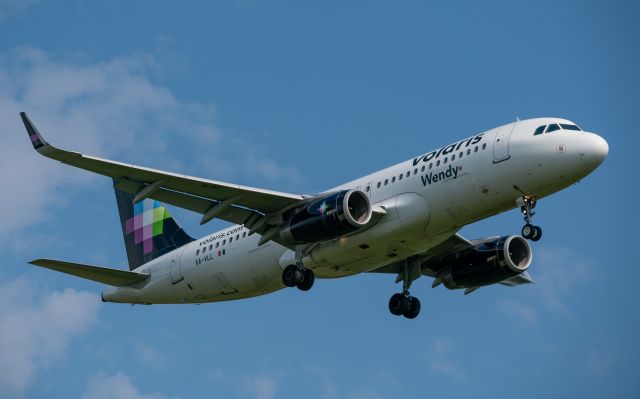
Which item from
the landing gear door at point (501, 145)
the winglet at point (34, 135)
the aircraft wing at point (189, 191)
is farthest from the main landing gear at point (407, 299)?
the winglet at point (34, 135)

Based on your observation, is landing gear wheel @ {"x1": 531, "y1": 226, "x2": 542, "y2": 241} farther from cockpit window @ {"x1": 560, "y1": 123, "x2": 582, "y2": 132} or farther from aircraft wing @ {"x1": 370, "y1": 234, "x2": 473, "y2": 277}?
aircraft wing @ {"x1": 370, "y1": 234, "x2": 473, "y2": 277}

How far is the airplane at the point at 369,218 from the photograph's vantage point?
123ft

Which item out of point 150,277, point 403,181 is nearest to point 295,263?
point 403,181

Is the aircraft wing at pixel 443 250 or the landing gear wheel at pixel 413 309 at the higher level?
the aircraft wing at pixel 443 250

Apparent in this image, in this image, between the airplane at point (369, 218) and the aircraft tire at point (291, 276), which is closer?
the airplane at point (369, 218)

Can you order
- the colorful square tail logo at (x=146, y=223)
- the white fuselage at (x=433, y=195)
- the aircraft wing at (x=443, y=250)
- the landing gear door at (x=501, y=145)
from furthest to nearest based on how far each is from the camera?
the colorful square tail logo at (x=146, y=223) < the aircraft wing at (x=443, y=250) < the landing gear door at (x=501, y=145) < the white fuselage at (x=433, y=195)

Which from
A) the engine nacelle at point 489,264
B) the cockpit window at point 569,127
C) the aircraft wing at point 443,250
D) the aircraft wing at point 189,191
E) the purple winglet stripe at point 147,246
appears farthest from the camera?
the purple winglet stripe at point 147,246

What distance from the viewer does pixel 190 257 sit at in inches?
1772

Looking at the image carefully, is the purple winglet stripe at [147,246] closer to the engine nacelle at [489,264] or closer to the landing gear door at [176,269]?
the landing gear door at [176,269]

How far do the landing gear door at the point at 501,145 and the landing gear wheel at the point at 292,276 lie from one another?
8.42 meters

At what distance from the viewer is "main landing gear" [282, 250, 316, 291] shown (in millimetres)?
40719

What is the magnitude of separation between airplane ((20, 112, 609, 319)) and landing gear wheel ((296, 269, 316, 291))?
4 cm

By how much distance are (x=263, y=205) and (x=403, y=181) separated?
5.25m

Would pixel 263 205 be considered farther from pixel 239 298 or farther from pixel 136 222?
pixel 136 222
